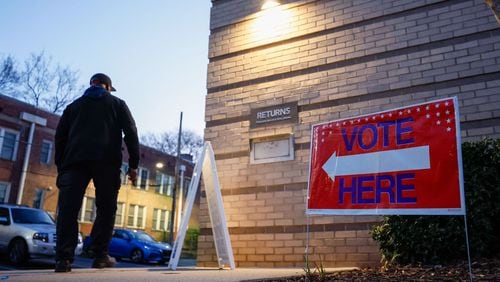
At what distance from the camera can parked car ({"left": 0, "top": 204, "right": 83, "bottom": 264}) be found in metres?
12.2

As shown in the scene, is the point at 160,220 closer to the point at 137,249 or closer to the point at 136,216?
the point at 136,216

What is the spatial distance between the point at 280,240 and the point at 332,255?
0.95m

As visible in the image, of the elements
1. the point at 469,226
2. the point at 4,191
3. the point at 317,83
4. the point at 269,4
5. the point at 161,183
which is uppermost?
the point at 161,183

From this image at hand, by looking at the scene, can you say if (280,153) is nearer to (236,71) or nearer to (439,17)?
(236,71)

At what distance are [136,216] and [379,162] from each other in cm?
3540

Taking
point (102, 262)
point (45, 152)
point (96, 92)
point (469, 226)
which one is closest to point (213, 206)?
point (102, 262)

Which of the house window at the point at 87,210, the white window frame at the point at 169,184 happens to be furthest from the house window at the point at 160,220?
the house window at the point at 87,210

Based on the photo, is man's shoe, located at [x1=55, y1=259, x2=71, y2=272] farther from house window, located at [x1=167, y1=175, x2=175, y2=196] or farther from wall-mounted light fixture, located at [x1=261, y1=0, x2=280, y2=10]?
house window, located at [x1=167, y1=175, x2=175, y2=196]

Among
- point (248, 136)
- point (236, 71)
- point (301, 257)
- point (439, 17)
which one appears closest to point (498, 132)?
point (439, 17)

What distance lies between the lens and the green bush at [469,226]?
4895 millimetres

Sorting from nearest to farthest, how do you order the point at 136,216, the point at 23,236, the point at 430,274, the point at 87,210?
the point at 430,274
the point at 23,236
the point at 87,210
the point at 136,216

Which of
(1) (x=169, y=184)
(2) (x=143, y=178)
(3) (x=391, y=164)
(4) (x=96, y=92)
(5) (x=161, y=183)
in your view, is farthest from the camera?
(1) (x=169, y=184)

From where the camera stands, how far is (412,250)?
16.6ft

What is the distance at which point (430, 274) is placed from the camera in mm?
4188
